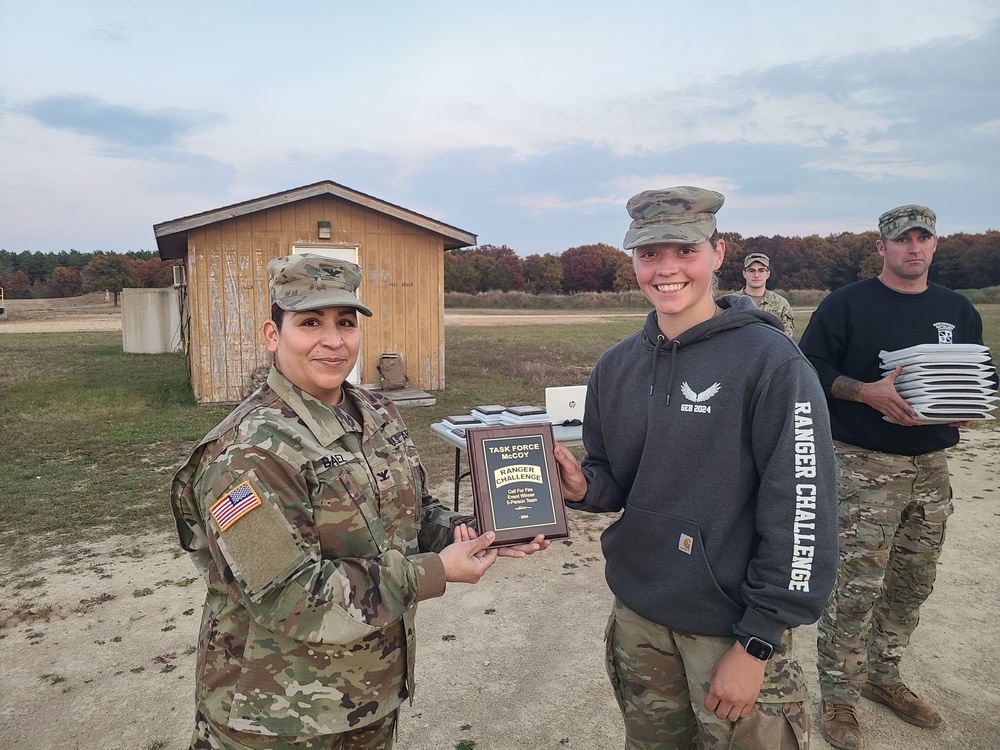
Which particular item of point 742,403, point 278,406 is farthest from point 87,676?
point 742,403

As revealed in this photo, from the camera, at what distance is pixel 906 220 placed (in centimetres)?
328

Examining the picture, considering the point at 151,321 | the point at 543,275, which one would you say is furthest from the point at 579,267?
the point at 151,321

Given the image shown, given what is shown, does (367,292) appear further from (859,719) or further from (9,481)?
(859,719)

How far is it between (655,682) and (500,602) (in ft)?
8.43

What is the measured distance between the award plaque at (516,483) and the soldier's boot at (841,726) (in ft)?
6.21

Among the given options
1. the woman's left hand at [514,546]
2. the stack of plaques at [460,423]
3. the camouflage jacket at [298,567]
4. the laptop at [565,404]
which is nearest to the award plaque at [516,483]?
the woman's left hand at [514,546]

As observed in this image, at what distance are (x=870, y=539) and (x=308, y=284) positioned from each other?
2.76 meters

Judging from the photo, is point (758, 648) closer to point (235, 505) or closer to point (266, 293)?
point (235, 505)

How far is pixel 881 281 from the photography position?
3.44 m

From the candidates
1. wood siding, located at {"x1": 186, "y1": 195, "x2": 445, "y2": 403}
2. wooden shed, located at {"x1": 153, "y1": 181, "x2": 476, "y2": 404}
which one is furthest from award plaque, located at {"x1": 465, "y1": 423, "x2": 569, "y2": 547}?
wood siding, located at {"x1": 186, "y1": 195, "x2": 445, "y2": 403}

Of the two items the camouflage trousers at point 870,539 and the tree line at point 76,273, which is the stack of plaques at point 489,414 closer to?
the camouflage trousers at point 870,539

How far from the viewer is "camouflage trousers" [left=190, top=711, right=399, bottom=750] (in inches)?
73.5

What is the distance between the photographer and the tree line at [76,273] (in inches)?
2132

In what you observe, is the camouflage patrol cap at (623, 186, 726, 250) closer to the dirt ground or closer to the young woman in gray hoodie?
the young woman in gray hoodie
